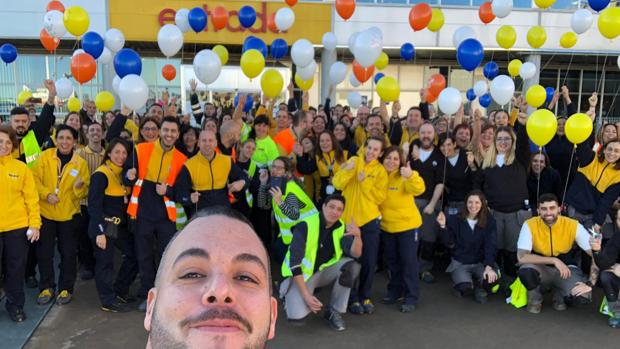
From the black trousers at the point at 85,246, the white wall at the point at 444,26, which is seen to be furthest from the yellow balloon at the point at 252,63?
the white wall at the point at 444,26

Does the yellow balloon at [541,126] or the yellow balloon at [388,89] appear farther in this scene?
the yellow balloon at [388,89]

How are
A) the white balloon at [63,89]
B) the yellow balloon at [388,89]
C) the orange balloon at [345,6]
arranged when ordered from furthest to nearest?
1. the orange balloon at [345,6]
2. the white balloon at [63,89]
3. the yellow balloon at [388,89]

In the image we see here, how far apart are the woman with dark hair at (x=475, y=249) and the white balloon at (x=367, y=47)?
2.52 m

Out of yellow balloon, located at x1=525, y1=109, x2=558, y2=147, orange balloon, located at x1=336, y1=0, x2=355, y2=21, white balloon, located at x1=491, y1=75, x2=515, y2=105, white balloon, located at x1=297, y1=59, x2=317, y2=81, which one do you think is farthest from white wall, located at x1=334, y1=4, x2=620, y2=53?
yellow balloon, located at x1=525, y1=109, x2=558, y2=147

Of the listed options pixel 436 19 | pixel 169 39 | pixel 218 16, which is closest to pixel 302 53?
pixel 169 39

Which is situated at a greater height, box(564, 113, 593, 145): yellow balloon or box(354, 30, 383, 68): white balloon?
box(354, 30, 383, 68): white balloon

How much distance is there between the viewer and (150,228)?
4.18 metres

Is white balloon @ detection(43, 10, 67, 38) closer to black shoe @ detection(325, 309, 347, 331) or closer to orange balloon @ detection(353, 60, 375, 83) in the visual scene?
orange balloon @ detection(353, 60, 375, 83)

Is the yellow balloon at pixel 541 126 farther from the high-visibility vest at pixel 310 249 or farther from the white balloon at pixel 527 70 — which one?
the white balloon at pixel 527 70

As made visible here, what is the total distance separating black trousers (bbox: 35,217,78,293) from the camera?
13.9 ft

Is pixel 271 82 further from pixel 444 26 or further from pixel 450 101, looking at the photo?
pixel 444 26

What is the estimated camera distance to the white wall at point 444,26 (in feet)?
49.6

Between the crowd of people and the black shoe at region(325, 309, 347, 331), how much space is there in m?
0.01

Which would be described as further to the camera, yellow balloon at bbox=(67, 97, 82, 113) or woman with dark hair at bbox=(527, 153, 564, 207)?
yellow balloon at bbox=(67, 97, 82, 113)
